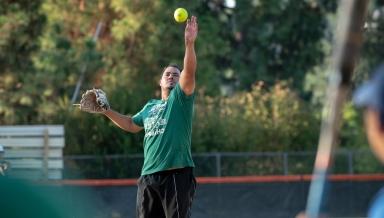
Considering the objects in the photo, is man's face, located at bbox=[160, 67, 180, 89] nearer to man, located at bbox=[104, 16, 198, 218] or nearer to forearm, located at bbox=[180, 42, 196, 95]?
man, located at bbox=[104, 16, 198, 218]

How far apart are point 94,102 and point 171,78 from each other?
2.93ft

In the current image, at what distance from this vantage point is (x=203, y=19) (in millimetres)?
28812

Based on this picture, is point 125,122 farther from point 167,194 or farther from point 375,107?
point 375,107

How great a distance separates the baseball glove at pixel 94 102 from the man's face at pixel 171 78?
0.70 meters

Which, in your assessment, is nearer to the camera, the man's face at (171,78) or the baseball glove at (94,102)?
the man's face at (171,78)

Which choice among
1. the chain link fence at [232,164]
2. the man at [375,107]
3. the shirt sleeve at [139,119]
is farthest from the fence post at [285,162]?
the man at [375,107]

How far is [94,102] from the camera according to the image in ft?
29.8

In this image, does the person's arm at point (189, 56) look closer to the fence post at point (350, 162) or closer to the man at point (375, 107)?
the man at point (375, 107)

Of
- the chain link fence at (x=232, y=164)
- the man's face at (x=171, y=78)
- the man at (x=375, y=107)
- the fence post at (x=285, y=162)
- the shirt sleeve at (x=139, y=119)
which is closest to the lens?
the man at (x=375, y=107)

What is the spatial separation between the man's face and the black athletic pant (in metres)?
0.69

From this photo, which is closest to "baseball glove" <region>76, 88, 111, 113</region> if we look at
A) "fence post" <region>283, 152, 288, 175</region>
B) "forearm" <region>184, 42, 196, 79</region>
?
"forearm" <region>184, 42, 196, 79</region>

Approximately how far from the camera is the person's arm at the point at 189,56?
25.7 ft

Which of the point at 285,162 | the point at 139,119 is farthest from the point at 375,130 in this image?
the point at 285,162

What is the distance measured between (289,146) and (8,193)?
56.6 ft
